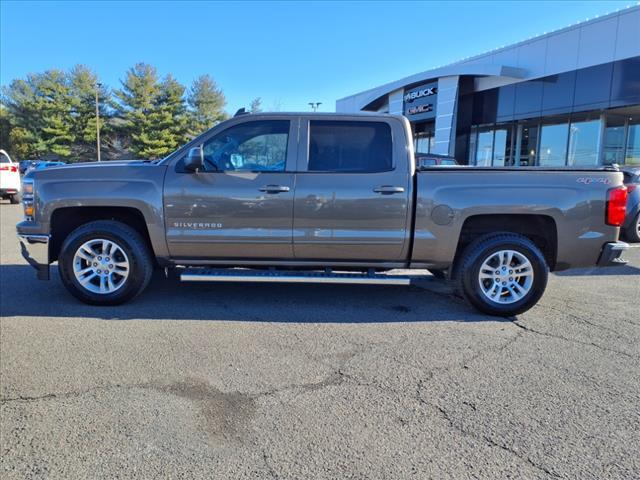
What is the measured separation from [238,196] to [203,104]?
160 ft

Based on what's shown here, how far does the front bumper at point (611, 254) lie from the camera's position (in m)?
4.78

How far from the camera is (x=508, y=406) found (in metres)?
3.04

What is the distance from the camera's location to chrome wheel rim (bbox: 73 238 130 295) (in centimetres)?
491

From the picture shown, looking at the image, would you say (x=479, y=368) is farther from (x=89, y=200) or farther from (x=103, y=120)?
(x=103, y=120)

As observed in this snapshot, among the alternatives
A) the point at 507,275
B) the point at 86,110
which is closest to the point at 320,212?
the point at 507,275

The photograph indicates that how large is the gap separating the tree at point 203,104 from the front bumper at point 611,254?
48829 millimetres

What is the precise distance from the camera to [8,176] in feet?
52.6

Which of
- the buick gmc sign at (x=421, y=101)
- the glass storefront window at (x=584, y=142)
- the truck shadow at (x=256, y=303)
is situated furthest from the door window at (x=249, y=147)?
the buick gmc sign at (x=421, y=101)

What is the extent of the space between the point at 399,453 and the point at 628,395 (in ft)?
5.96

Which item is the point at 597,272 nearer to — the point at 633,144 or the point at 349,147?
the point at 349,147

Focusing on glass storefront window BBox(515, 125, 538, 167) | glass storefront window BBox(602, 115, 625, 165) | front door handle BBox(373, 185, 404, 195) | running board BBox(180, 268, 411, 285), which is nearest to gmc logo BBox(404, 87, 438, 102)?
glass storefront window BBox(515, 125, 538, 167)

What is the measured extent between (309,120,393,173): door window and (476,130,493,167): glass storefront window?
2012cm

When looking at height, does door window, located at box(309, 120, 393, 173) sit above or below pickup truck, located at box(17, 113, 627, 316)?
above

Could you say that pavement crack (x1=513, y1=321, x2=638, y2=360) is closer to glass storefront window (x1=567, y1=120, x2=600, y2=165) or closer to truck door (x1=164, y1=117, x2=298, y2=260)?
truck door (x1=164, y1=117, x2=298, y2=260)
